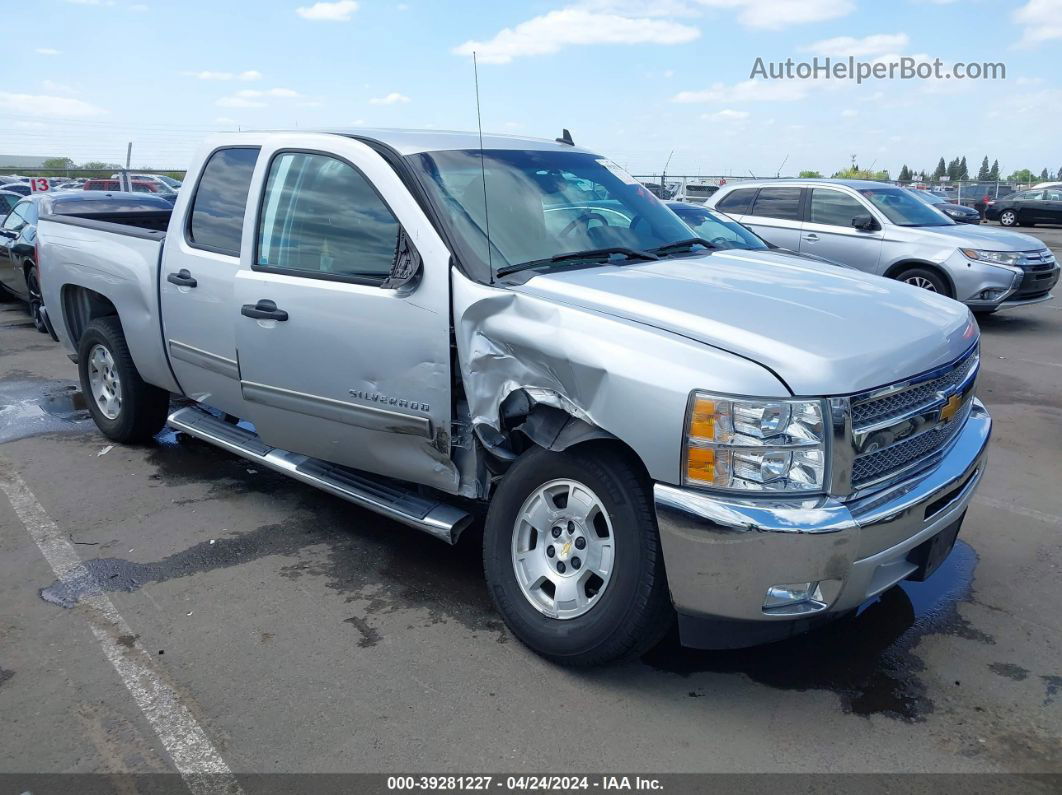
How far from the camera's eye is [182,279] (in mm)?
4871

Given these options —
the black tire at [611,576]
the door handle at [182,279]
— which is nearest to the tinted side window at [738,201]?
the door handle at [182,279]

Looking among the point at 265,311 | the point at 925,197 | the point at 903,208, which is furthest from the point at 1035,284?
the point at 925,197

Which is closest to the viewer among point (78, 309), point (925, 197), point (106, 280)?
point (106, 280)

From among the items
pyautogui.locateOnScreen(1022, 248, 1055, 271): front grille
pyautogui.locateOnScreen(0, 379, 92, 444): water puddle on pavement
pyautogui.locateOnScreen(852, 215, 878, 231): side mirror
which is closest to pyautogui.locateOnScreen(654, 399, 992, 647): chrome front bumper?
pyautogui.locateOnScreen(0, 379, 92, 444): water puddle on pavement

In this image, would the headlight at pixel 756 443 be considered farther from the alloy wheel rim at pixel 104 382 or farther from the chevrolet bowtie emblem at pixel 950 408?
the alloy wheel rim at pixel 104 382

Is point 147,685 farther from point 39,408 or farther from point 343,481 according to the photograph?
point 39,408

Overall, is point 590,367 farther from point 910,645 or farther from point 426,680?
point 910,645

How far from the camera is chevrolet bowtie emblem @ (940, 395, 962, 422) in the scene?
338 cm

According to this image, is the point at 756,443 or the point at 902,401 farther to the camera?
the point at 902,401

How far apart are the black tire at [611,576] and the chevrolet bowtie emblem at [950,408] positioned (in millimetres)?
1228

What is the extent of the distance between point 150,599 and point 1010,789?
340cm

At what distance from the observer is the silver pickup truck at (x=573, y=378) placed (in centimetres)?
287

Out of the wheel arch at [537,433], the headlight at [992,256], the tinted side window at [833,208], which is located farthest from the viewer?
the tinted side window at [833,208]

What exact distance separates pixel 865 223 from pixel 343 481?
843cm
